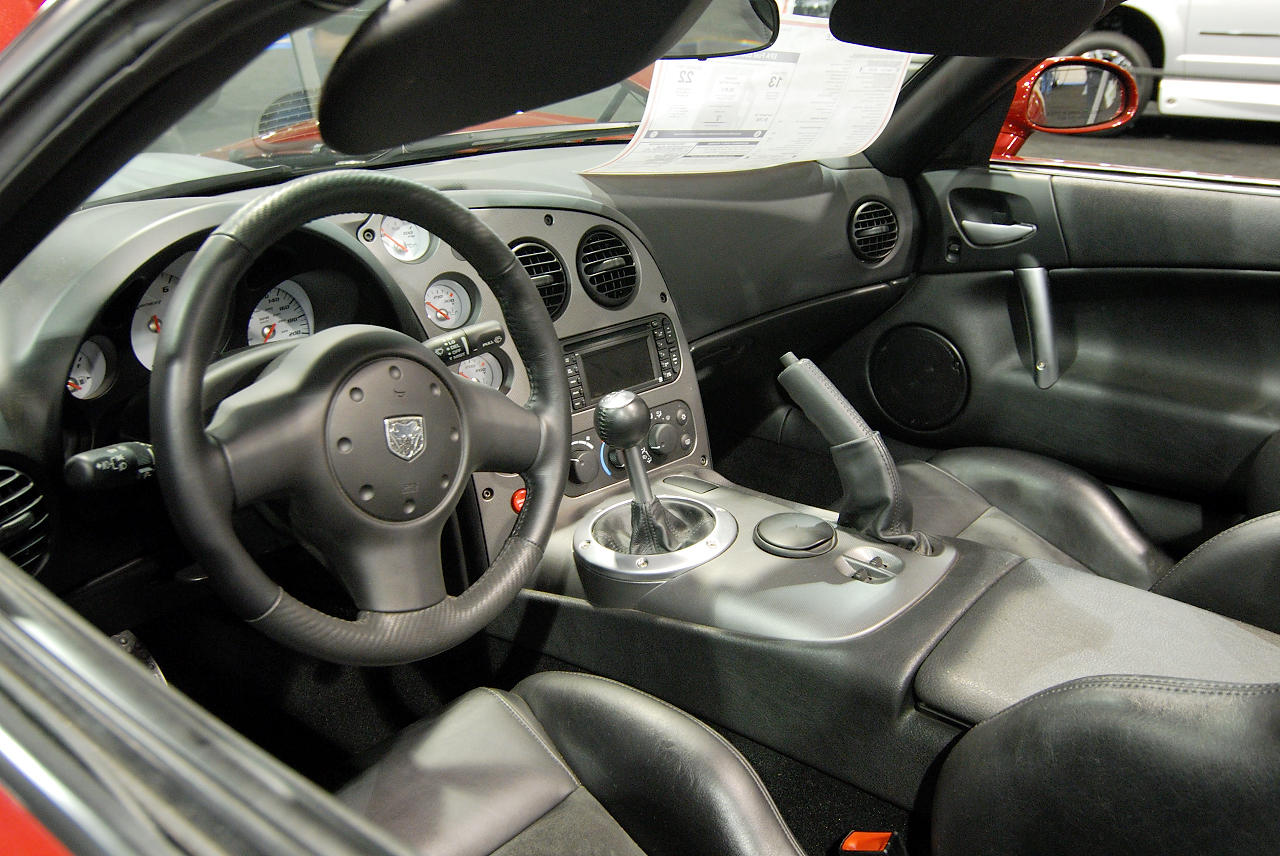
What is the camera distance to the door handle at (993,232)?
6.80 feet


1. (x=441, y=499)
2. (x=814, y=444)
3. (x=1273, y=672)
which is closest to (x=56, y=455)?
(x=441, y=499)

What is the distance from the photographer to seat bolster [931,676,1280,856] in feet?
1.94

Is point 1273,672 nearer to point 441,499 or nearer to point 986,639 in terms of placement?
point 986,639

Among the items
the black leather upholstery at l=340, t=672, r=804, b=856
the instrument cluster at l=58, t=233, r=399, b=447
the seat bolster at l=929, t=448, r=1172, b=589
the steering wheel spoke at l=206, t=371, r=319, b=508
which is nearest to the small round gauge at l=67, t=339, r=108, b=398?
the instrument cluster at l=58, t=233, r=399, b=447

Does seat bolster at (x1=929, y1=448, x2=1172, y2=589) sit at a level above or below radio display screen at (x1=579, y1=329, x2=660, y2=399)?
below

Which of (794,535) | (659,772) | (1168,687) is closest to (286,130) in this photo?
(794,535)

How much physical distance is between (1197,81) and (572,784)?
17.4ft

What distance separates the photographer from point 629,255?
171 centimetres

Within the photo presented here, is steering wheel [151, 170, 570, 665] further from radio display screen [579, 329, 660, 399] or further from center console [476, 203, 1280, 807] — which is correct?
radio display screen [579, 329, 660, 399]

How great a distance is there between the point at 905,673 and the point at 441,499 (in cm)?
55

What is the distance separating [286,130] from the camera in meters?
1.50

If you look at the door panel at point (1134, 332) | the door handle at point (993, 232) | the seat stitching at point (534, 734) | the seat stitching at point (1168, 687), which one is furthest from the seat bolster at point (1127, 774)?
the door handle at point (993, 232)

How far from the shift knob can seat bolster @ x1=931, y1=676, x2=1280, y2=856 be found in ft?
1.88

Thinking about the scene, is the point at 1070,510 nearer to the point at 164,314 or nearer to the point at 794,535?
the point at 794,535
